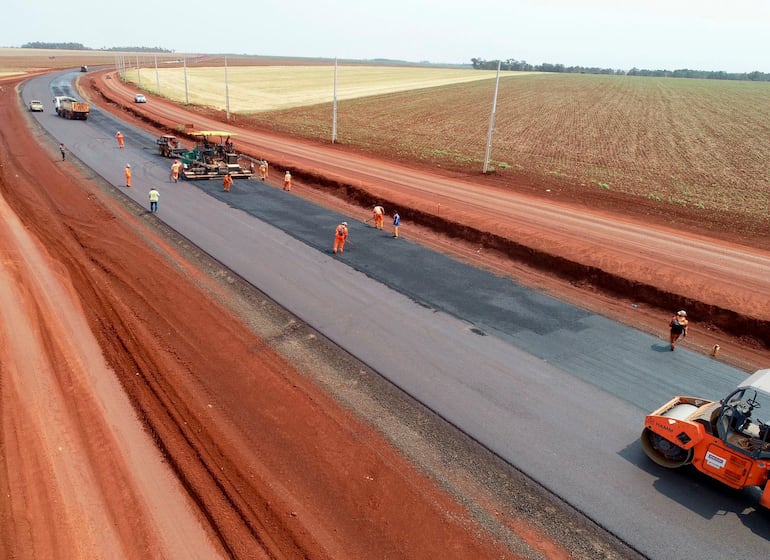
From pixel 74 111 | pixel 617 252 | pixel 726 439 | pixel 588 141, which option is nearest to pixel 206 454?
pixel 726 439

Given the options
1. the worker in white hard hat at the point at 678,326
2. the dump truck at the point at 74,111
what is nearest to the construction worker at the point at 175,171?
the worker in white hard hat at the point at 678,326

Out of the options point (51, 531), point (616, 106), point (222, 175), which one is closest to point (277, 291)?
point (51, 531)

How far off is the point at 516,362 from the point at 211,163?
88.0 feet

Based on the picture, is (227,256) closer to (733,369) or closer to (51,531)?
(51,531)

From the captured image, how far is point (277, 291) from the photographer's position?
17578 mm

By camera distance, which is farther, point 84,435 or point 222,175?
point 222,175

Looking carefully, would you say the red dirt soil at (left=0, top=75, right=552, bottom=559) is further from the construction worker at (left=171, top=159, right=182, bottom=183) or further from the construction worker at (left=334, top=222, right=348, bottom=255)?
the construction worker at (left=171, top=159, right=182, bottom=183)

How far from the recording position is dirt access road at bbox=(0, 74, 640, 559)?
845 cm

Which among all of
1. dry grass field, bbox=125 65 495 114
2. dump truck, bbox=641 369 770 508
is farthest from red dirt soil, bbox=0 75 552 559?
dry grass field, bbox=125 65 495 114

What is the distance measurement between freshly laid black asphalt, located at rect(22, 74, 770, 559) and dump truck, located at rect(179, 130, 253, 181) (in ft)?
26.6

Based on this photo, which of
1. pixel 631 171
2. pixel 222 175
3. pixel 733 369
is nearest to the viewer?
pixel 733 369

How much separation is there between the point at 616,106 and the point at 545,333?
80011mm

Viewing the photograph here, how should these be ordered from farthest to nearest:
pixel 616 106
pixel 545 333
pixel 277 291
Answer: pixel 616 106, pixel 277 291, pixel 545 333

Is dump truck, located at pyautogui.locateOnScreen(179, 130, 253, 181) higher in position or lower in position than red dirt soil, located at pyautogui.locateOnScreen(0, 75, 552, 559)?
higher
